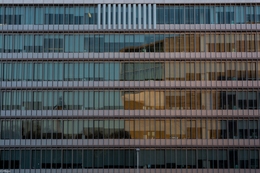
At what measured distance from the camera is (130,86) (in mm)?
47688

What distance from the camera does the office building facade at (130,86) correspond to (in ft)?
155

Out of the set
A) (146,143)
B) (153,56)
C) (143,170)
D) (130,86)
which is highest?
(153,56)

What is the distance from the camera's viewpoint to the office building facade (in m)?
47.4

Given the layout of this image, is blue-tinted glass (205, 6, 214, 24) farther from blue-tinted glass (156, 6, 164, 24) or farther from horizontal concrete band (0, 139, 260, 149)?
horizontal concrete band (0, 139, 260, 149)

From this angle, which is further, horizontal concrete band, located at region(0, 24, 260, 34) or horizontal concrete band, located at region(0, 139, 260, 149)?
horizontal concrete band, located at region(0, 24, 260, 34)

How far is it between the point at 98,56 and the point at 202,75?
11.6 meters

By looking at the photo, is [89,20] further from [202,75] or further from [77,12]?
[202,75]

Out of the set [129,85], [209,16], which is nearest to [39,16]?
[129,85]

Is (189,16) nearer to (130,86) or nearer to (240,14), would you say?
(240,14)

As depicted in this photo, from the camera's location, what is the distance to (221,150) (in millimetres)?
47375

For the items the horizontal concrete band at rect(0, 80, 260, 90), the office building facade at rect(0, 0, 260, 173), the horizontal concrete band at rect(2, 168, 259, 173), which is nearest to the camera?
the horizontal concrete band at rect(2, 168, 259, 173)

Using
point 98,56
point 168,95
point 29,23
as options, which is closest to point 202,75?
point 168,95

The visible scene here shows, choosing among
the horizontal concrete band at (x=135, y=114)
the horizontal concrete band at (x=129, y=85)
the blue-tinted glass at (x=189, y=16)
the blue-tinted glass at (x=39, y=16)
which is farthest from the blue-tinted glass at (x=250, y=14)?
the blue-tinted glass at (x=39, y=16)

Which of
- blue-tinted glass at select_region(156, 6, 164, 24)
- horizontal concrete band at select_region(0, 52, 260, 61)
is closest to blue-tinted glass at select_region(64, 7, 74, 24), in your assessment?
horizontal concrete band at select_region(0, 52, 260, 61)
